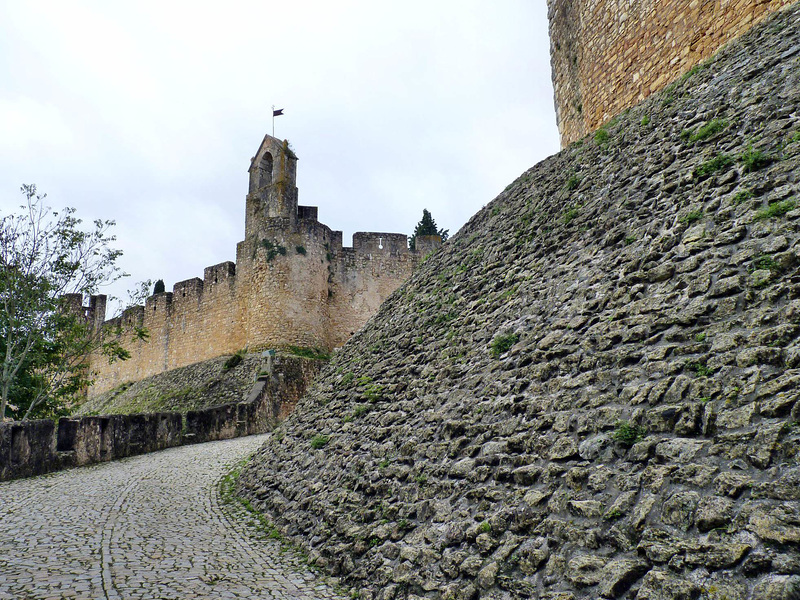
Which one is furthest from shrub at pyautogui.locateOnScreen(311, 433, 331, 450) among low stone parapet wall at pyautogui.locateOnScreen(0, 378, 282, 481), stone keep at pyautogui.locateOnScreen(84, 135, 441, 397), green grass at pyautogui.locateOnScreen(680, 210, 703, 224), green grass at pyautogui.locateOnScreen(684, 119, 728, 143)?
stone keep at pyautogui.locateOnScreen(84, 135, 441, 397)

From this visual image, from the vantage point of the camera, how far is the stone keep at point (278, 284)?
71.4 feet

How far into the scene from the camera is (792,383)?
2.98 m

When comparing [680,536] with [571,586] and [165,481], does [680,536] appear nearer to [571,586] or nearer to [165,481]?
[571,586]

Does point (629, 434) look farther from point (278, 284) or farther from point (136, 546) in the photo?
point (278, 284)

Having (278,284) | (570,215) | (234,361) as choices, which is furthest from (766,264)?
(234,361)

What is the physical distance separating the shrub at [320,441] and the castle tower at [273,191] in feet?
50.3

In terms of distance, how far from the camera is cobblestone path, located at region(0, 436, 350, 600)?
464 centimetres

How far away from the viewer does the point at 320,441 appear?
7891 millimetres

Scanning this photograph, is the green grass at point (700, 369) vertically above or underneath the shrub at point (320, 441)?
above

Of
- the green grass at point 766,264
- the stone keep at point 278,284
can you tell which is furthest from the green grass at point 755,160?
the stone keep at point 278,284

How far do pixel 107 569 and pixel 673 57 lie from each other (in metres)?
9.28

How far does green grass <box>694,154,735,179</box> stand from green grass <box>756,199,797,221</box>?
42.0 inches

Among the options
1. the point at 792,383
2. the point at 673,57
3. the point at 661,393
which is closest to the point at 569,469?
the point at 661,393

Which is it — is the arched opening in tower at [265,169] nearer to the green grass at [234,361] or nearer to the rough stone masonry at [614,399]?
the green grass at [234,361]
